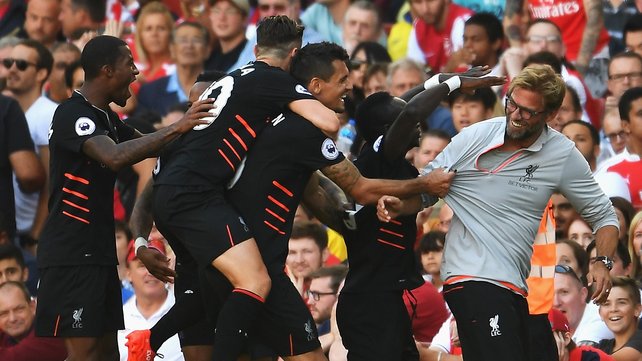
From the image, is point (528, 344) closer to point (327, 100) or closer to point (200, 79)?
point (327, 100)

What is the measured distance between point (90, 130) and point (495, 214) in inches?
98.7

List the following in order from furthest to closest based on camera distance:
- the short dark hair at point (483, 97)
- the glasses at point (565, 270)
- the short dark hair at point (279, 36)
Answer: the short dark hair at point (483, 97), the glasses at point (565, 270), the short dark hair at point (279, 36)

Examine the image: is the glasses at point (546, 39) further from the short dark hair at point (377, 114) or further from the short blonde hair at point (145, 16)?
the short dark hair at point (377, 114)

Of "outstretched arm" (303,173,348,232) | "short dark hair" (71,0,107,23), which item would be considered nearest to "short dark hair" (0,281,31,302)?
"outstretched arm" (303,173,348,232)

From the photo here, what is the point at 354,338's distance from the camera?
948 centimetres

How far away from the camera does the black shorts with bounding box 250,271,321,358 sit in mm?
8867

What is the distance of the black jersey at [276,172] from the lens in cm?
888

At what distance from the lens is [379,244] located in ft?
31.2

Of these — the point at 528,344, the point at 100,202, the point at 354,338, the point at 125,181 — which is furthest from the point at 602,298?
the point at 125,181

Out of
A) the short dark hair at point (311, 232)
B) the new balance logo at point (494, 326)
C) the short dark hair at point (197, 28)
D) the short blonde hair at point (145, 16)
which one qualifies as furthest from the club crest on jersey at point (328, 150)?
the short blonde hair at point (145, 16)

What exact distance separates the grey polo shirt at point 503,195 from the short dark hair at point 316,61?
920 mm

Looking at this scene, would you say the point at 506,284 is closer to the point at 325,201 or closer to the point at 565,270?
the point at 325,201

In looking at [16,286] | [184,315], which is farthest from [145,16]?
[184,315]

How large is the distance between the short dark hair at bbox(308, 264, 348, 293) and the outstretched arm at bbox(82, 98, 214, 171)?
3.01 m
